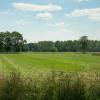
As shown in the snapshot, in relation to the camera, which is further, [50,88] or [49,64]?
[49,64]

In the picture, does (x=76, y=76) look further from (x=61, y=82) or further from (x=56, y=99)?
(x=56, y=99)

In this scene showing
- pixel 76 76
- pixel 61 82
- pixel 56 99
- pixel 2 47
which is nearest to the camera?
pixel 56 99

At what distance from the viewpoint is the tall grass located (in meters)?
10.4

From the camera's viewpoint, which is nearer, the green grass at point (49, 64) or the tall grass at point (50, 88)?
the tall grass at point (50, 88)

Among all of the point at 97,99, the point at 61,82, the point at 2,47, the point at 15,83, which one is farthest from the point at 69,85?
the point at 2,47

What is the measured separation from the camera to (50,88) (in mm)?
10625

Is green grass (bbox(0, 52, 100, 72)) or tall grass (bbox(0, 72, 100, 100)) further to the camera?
green grass (bbox(0, 52, 100, 72))

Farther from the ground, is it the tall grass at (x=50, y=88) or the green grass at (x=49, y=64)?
the tall grass at (x=50, y=88)

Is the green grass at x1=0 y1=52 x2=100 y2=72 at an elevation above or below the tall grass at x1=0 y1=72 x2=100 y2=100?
below

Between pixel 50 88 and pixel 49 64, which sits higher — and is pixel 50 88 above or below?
above

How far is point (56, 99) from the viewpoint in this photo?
33.7 ft

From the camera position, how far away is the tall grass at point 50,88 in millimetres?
10367

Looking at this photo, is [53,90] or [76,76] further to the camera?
[76,76]

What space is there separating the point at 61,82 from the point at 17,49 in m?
181
